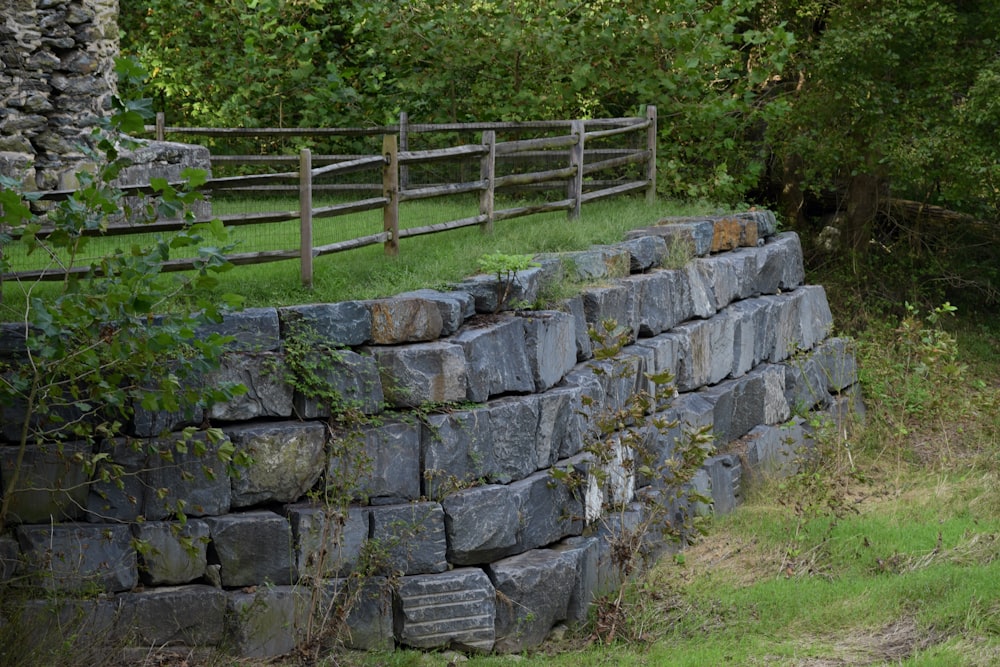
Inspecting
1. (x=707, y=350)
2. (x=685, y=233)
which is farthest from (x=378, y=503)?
(x=685, y=233)

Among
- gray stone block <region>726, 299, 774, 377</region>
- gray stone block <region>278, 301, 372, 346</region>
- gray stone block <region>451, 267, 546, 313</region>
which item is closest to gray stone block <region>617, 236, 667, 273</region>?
gray stone block <region>726, 299, 774, 377</region>

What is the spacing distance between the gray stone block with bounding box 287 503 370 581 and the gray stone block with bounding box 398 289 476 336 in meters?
1.27

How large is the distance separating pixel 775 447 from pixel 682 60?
163 inches

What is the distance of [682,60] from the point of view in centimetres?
1228

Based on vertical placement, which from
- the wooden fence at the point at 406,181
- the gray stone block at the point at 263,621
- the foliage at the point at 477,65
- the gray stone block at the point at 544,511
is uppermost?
the foliage at the point at 477,65

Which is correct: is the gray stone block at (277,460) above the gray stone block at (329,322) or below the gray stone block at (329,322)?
below

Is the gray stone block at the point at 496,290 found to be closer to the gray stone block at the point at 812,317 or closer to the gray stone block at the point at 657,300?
the gray stone block at the point at 657,300

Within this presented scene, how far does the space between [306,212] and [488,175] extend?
216 cm

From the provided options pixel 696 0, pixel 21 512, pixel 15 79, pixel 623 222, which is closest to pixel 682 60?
pixel 696 0

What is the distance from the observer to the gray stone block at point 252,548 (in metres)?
6.58

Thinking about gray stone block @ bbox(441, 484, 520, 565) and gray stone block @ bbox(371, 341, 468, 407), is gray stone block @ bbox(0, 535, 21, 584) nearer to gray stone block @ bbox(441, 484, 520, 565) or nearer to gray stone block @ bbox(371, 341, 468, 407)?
gray stone block @ bbox(371, 341, 468, 407)

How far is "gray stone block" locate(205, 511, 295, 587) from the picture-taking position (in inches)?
259

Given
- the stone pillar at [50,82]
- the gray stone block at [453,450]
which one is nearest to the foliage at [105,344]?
the gray stone block at [453,450]

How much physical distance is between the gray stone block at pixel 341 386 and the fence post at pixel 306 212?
31.7 inches
